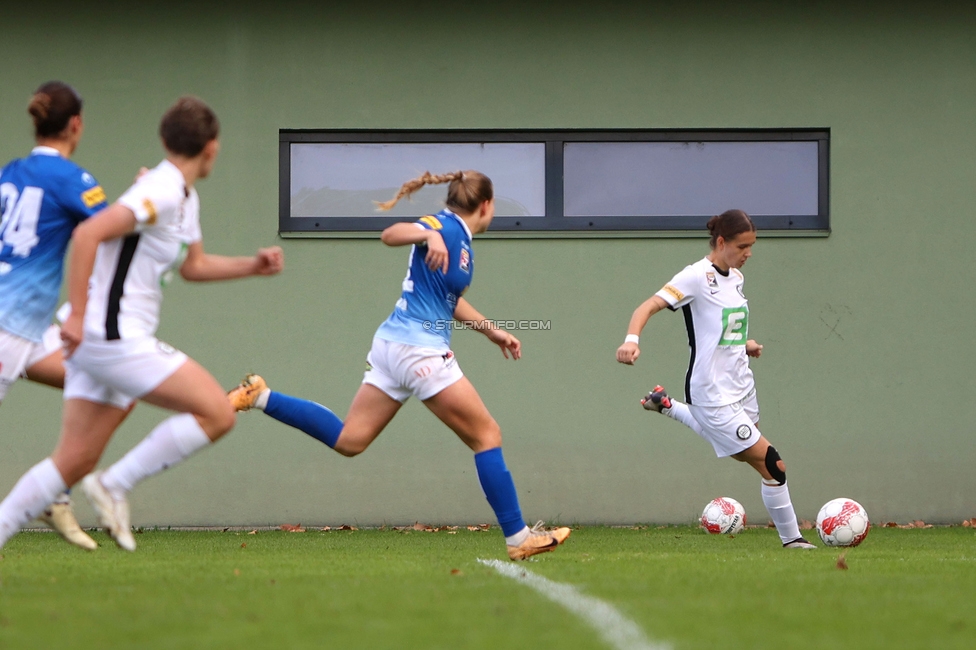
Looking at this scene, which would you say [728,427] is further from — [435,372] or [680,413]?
[435,372]

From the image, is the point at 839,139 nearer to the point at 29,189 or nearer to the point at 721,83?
the point at 721,83

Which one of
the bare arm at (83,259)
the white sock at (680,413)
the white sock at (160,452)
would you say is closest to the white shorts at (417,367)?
the white sock at (160,452)

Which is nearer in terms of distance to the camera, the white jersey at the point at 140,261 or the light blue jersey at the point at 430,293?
the white jersey at the point at 140,261

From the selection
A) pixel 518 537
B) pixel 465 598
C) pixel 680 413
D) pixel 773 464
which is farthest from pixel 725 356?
pixel 465 598

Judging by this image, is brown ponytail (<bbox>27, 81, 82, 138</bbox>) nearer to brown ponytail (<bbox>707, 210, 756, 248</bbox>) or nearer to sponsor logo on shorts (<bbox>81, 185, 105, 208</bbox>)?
sponsor logo on shorts (<bbox>81, 185, 105, 208</bbox>)

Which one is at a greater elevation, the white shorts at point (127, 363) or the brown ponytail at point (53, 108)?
the brown ponytail at point (53, 108)

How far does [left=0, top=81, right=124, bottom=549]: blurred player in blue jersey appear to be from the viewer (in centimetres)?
446

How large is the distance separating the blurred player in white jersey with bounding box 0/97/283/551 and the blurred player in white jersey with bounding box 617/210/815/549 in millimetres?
3338

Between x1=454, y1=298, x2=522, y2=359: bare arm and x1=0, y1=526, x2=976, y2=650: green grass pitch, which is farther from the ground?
x1=454, y1=298, x2=522, y2=359: bare arm

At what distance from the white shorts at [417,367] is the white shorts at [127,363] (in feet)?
4.72

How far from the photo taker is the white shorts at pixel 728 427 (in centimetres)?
694

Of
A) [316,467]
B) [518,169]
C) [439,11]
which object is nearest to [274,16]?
[439,11]

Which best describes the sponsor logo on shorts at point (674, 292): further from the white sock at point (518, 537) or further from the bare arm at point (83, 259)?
the bare arm at point (83, 259)

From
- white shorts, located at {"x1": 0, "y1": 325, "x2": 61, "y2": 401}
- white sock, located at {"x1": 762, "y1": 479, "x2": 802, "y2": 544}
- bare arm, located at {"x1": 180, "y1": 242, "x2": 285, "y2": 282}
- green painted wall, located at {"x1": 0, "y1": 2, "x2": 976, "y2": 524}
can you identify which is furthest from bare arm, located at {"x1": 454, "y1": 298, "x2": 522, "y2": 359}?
green painted wall, located at {"x1": 0, "y1": 2, "x2": 976, "y2": 524}
